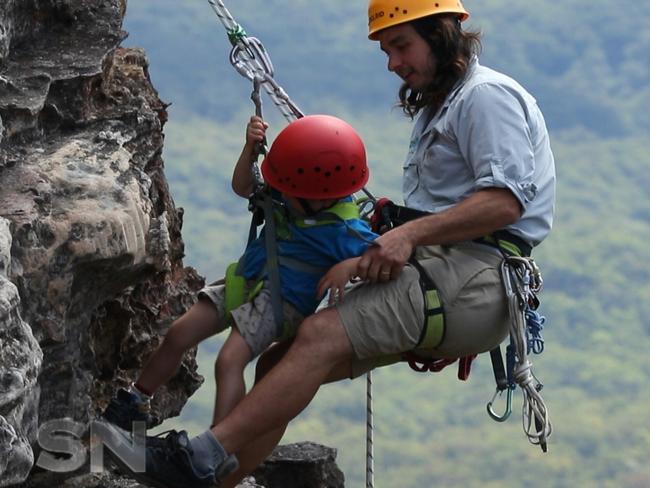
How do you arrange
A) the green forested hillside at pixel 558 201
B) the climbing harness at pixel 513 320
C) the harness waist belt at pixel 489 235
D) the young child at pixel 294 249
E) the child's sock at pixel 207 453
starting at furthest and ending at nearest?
the green forested hillside at pixel 558 201
the harness waist belt at pixel 489 235
the climbing harness at pixel 513 320
the young child at pixel 294 249
the child's sock at pixel 207 453

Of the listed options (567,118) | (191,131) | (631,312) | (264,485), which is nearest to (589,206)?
(631,312)

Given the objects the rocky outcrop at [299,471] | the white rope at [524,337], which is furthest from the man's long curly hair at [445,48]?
the rocky outcrop at [299,471]

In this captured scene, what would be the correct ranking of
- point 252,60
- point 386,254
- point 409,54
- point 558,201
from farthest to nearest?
point 558,201 < point 252,60 < point 409,54 < point 386,254

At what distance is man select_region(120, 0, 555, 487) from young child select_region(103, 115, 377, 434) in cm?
17

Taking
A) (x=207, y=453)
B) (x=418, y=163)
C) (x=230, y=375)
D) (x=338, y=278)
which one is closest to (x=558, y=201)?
(x=418, y=163)

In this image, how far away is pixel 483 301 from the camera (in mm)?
6539

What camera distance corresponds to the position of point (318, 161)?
20.9 ft

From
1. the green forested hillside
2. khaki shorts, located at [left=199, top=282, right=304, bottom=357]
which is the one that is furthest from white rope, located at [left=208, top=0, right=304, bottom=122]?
the green forested hillside

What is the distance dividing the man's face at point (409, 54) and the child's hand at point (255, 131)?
612 millimetres

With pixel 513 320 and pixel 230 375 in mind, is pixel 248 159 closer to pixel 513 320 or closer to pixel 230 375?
pixel 230 375

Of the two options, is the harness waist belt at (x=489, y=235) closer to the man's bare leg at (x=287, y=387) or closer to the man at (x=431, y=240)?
the man at (x=431, y=240)

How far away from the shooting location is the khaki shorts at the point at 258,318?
6.35 m

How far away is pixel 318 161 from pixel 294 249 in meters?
0.37

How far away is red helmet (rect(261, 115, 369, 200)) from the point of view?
6.39 m
